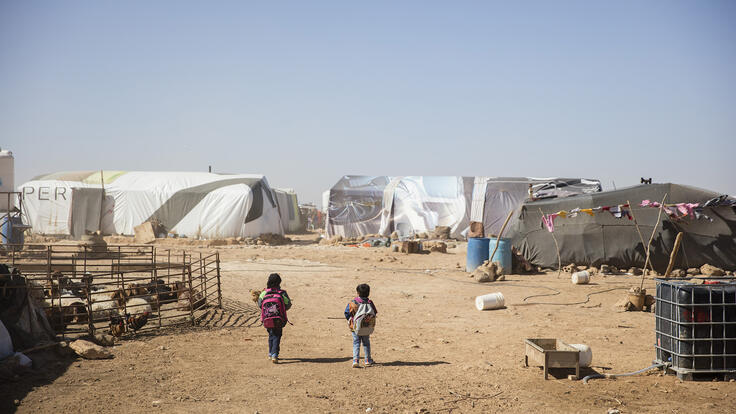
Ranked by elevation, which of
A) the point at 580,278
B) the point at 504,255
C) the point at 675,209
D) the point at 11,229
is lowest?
the point at 580,278

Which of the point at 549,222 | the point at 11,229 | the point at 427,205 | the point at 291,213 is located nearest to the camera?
the point at 549,222

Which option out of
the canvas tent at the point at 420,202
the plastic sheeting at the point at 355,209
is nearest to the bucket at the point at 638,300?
the canvas tent at the point at 420,202

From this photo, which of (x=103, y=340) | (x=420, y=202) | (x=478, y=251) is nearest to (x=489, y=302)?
(x=478, y=251)

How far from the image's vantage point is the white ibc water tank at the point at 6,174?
22.8m

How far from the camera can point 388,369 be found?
7098 millimetres

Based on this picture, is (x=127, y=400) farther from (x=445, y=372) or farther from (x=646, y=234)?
(x=646, y=234)

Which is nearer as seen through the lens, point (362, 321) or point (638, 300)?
point (362, 321)

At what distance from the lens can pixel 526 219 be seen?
2045cm

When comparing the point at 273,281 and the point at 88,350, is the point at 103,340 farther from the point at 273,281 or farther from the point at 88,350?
the point at 273,281

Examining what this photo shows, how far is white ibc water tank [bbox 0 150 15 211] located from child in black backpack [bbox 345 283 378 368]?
69.0 ft

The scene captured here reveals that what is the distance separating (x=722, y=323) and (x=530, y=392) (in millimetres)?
2253

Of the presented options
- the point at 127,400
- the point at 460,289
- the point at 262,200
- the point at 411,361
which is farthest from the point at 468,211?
the point at 127,400

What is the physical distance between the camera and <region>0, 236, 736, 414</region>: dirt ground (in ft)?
18.6

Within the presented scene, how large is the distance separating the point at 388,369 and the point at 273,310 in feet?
5.37
